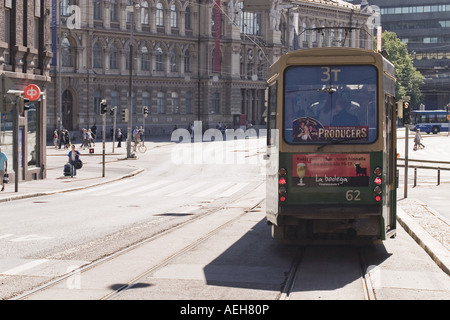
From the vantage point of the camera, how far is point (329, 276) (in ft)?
41.5

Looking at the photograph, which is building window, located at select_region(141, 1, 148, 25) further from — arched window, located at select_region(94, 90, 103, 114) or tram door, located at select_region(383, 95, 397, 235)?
tram door, located at select_region(383, 95, 397, 235)

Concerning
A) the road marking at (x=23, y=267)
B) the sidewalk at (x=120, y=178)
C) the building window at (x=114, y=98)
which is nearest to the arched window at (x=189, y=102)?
the building window at (x=114, y=98)

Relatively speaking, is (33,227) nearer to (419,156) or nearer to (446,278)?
(446,278)

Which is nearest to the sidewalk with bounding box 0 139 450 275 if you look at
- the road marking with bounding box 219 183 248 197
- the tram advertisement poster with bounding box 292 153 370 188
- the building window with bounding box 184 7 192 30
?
the tram advertisement poster with bounding box 292 153 370 188

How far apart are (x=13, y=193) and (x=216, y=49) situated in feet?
200

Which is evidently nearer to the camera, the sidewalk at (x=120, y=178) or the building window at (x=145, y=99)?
the sidewalk at (x=120, y=178)

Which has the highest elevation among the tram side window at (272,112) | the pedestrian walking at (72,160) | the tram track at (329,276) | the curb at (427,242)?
the tram side window at (272,112)

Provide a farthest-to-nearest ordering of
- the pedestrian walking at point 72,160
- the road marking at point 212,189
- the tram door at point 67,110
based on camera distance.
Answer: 1. the tram door at point 67,110
2. the pedestrian walking at point 72,160
3. the road marking at point 212,189

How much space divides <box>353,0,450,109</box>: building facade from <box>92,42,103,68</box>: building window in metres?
77.4

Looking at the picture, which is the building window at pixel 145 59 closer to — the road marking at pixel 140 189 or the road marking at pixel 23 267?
the road marking at pixel 140 189

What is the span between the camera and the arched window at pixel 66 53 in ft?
246

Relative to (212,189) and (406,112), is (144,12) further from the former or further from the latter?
(406,112)

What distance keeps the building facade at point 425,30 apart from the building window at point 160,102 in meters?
68.4

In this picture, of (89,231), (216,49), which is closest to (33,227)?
(89,231)
